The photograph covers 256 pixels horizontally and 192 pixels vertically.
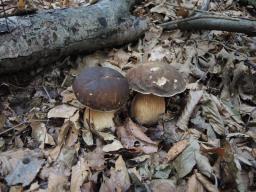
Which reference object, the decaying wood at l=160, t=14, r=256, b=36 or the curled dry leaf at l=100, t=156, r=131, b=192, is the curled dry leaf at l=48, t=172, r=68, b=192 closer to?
the curled dry leaf at l=100, t=156, r=131, b=192

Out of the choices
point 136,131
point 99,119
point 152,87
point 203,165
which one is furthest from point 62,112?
point 203,165

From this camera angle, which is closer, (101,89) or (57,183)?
(57,183)

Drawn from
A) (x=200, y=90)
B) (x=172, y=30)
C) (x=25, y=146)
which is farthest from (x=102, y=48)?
(x=25, y=146)

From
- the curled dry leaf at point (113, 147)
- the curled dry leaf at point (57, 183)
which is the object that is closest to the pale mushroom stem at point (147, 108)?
the curled dry leaf at point (113, 147)

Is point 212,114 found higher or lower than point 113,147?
higher

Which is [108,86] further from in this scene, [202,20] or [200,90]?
[202,20]

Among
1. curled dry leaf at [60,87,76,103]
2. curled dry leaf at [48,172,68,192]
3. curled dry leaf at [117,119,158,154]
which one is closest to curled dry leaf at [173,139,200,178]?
curled dry leaf at [117,119,158,154]

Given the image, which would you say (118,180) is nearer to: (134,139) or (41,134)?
(134,139)
